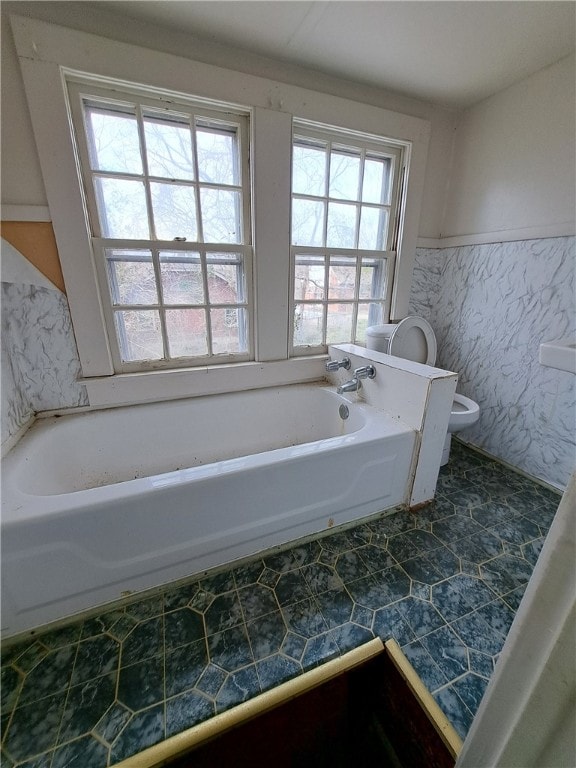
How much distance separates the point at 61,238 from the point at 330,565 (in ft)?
6.22

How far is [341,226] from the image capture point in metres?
1.99

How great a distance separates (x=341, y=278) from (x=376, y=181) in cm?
65

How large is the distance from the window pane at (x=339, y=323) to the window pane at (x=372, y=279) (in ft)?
0.50

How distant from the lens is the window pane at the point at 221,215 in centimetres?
167

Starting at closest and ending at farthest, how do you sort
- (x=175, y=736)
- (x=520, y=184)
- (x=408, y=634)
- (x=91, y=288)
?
1. (x=175, y=736)
2. (x=408, y=634)
3. (x=91, y=288)
4. (x=520, y=184)

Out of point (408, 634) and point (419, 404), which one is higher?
point (419, 404)

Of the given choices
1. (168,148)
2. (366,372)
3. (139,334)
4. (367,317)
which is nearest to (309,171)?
(168,148)

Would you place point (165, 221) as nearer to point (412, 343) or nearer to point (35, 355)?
point (35, 355)

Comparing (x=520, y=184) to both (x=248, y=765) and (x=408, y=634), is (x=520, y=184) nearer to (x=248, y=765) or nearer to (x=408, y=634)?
(x=408, y=634)

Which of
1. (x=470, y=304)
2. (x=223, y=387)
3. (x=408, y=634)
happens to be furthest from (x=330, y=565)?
(x=470, y=304)

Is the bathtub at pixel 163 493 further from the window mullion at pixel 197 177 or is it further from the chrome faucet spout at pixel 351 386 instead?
the window mullion at pixel 197 177

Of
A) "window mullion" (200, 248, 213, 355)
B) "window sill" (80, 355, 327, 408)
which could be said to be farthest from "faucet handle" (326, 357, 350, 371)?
"window mullion" (200, 248, 213, 355)

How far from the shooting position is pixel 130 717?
83 centimetres

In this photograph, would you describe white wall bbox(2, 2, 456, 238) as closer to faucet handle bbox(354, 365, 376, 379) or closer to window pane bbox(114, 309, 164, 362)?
window pane bbox(114, 309, 164, 362)
